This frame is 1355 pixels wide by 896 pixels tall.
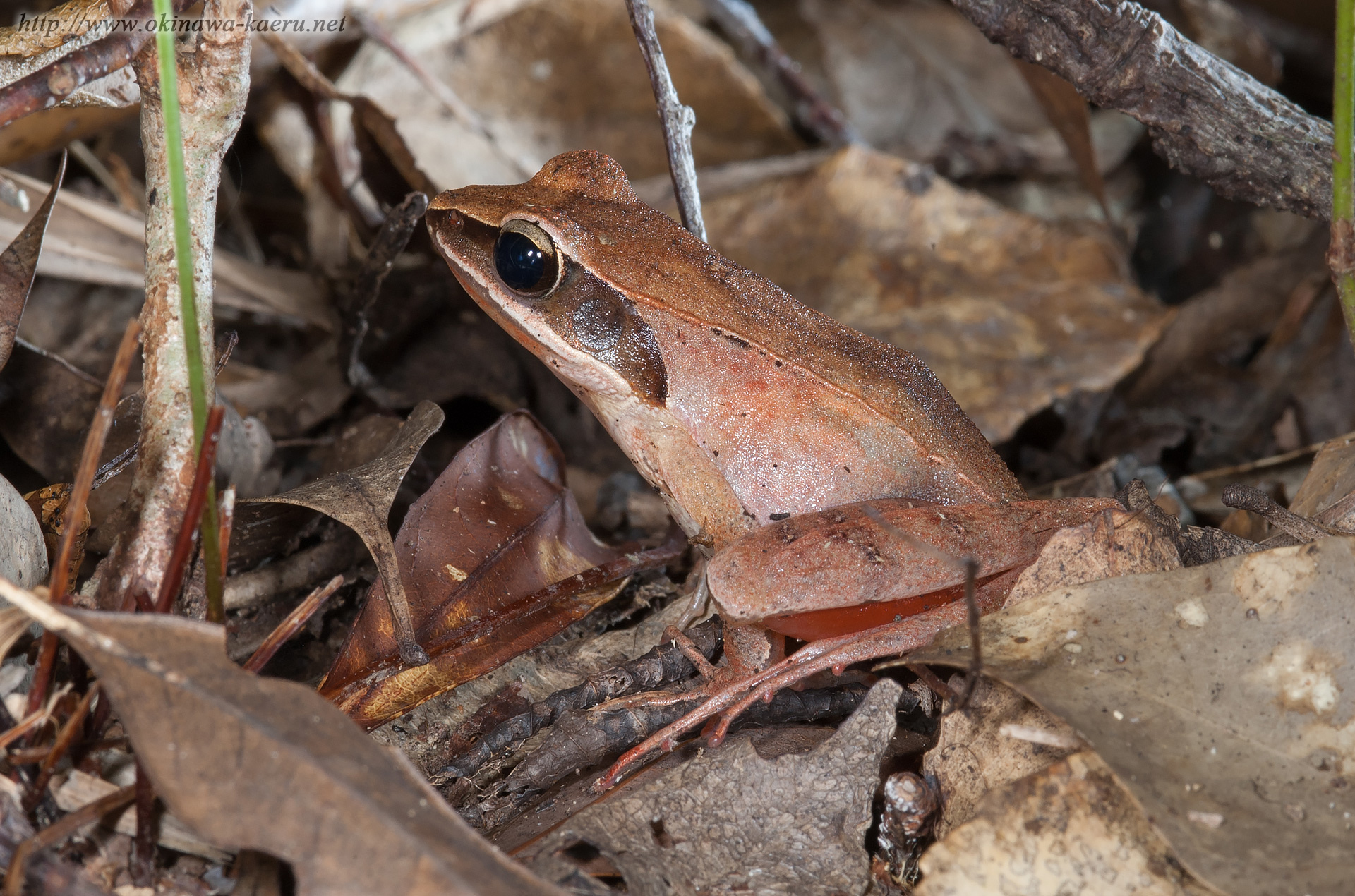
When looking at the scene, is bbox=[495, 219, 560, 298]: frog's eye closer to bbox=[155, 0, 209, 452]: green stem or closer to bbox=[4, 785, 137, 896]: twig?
bbox=[155, 0, 209, 452]: green stem

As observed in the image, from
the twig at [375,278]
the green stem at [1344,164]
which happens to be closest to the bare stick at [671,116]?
the twig at [375,278]

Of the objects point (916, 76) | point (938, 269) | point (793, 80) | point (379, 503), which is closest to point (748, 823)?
point (379, 503)

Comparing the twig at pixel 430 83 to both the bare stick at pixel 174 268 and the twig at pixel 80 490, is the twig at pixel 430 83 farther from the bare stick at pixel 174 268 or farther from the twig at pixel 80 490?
the twig at pixel 80 490

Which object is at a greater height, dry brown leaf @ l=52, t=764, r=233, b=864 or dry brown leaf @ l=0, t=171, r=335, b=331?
dry brown leaf @ l=0, t=171, r=335, b=331

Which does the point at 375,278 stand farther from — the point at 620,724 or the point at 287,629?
the point at 620,724

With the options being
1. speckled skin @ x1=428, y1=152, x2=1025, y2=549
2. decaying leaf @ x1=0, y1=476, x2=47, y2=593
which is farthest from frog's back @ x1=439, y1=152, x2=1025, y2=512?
decaying leaf @ x1=0, y1=476, x2=47, y2=593
